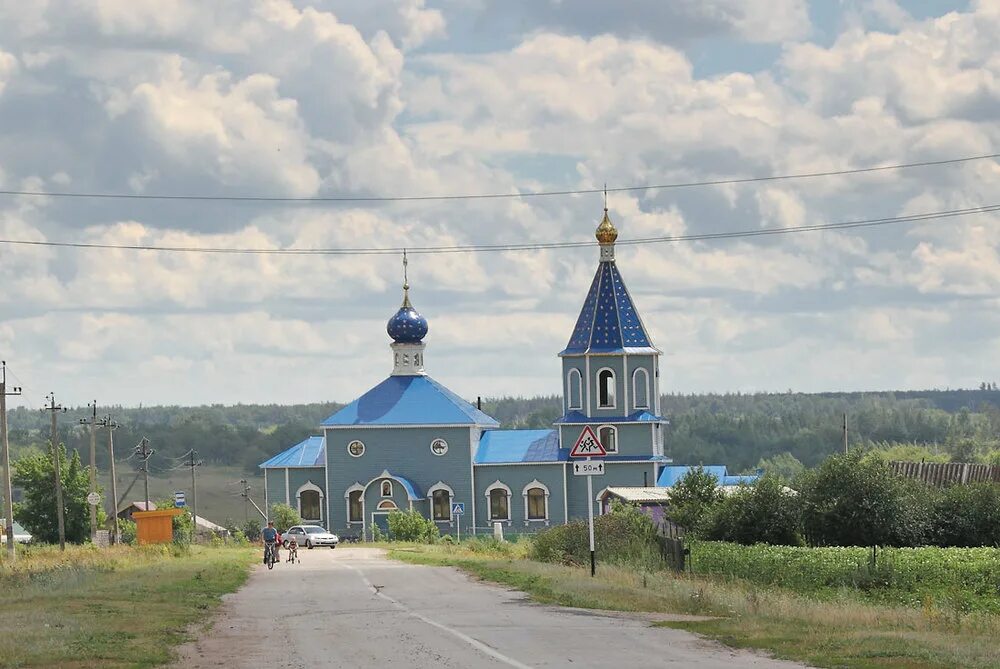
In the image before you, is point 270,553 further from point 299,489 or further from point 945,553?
point 299,489

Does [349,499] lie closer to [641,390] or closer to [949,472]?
[641,390]

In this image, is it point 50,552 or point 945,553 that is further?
point 50,552

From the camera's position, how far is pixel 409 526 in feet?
255

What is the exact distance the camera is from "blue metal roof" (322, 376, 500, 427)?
85.9m

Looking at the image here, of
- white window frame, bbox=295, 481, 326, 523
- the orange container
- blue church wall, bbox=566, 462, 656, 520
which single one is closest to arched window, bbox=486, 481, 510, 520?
blue church wall, bbox=566, 462, 656, 520

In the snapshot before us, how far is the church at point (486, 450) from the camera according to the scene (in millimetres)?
83750

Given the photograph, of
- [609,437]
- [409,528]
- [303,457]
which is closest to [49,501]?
[303,457]

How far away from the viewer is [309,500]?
8662 cm

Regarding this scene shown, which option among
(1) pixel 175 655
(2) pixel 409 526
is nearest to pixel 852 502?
(1) pixel 175 655

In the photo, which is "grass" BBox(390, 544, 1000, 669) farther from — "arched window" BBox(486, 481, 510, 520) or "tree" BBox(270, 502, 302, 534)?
"arched window" BBox(486, 481, 510, 520)

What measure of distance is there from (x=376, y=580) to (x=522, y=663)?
19219 millimetres

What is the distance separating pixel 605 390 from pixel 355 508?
522 inches

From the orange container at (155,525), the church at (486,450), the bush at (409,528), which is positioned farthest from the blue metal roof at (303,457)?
the orange container at (155,525)

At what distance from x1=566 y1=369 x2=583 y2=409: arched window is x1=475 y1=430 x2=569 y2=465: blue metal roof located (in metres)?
2.48
